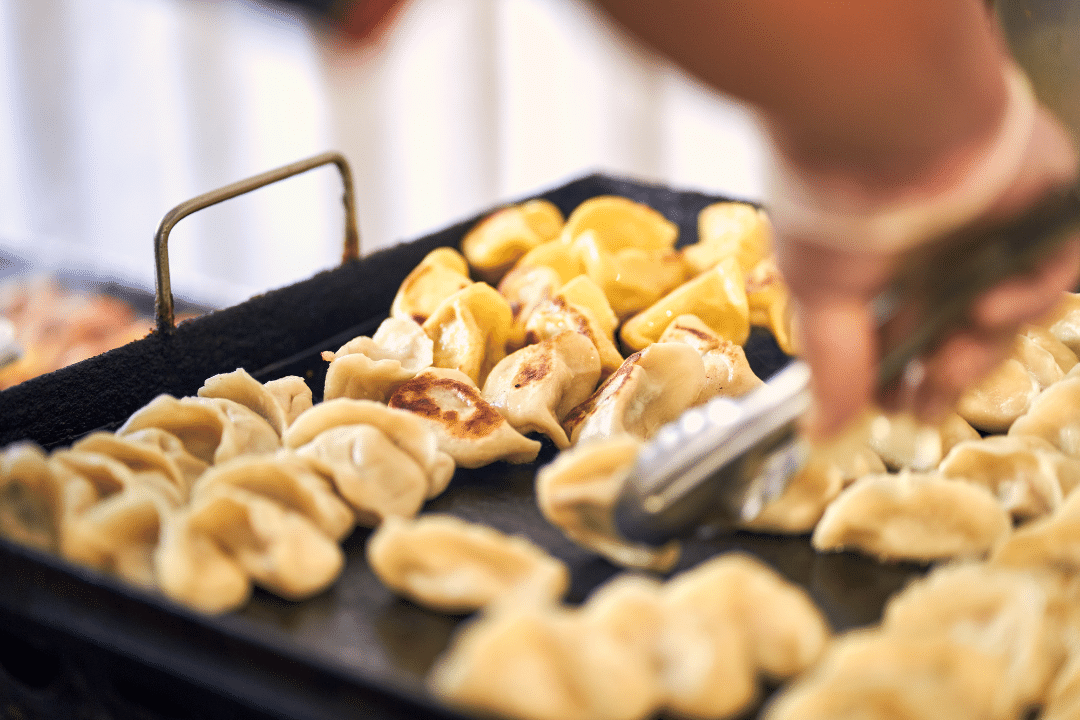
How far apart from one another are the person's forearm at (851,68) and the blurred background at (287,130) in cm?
244

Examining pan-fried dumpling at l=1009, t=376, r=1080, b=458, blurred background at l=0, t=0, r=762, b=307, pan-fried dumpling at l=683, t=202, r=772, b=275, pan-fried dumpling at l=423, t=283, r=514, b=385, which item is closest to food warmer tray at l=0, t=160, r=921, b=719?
pan-fried dumpling at l=423, t=283, r=514, b=385

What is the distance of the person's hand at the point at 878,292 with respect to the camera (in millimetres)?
690

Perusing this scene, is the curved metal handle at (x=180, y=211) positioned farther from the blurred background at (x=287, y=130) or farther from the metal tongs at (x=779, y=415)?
the blurred background at (x=287, y=130)

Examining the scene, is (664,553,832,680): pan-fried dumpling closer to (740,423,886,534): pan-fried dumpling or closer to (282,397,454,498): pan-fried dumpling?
(740,423,886,534): pan-fried dumpling

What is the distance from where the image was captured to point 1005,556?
96 cm

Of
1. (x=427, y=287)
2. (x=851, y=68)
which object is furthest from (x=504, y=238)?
(x=851, y=68)

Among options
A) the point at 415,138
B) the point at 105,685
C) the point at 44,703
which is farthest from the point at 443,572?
the point at 415,138

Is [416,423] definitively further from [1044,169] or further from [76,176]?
[76,176]

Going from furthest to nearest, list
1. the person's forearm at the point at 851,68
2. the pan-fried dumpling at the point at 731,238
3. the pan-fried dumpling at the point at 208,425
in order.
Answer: the pan-fried dumpling at the point at 731,238
the pan-fried dumpling at the point at 208,425
the person's forearm at the point at 851,68

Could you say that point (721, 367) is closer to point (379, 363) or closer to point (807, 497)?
point (807, 497)

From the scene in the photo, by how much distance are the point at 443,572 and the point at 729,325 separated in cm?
81

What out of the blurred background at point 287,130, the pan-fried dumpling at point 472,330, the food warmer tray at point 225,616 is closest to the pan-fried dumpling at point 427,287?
the pan-fried dumpling at point 472,330

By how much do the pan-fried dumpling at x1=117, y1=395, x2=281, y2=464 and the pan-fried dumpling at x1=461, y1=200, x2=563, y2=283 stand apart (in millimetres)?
688

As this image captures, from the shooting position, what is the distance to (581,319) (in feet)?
4.79
